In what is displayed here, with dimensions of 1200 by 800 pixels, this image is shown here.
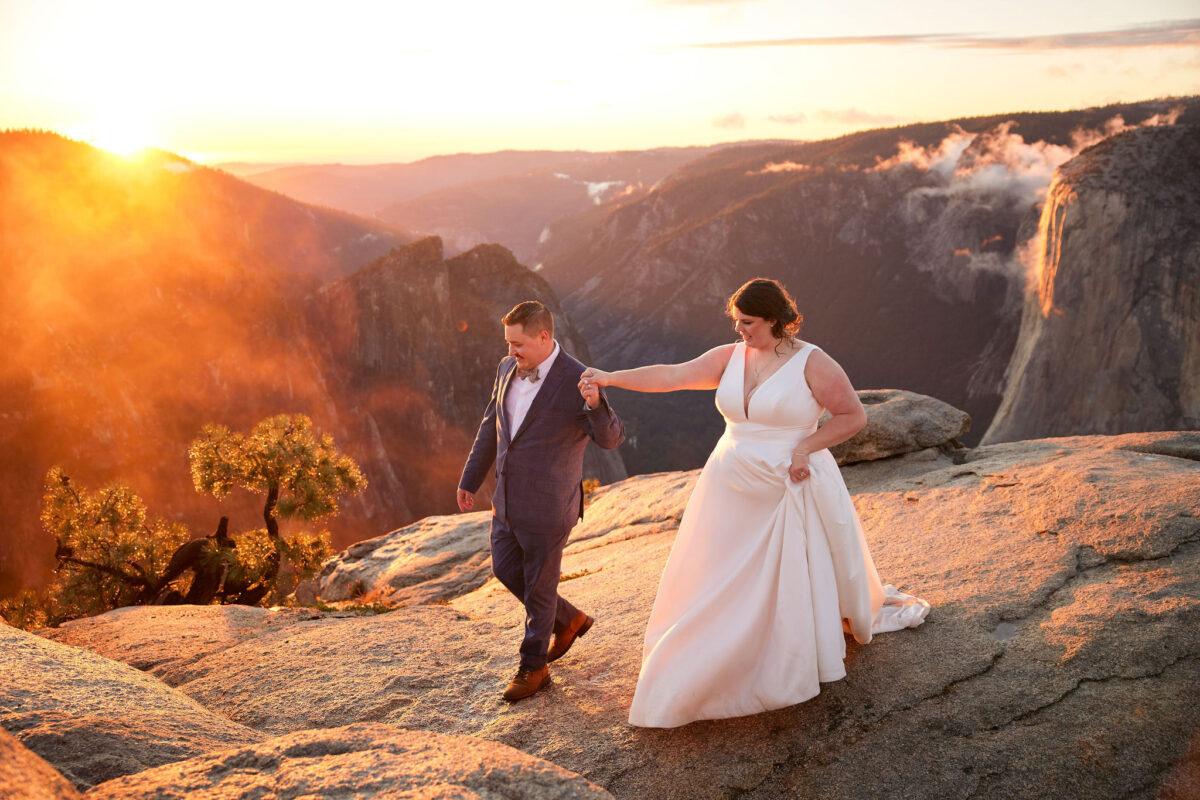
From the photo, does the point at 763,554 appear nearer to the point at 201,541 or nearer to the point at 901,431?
the point at 901,431

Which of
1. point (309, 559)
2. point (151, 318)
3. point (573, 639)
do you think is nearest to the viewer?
point (573, 639)

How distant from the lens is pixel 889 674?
5.12m

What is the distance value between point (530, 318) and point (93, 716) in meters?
3.49

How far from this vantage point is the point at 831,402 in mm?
4977

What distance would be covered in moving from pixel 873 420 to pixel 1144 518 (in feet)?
17.5

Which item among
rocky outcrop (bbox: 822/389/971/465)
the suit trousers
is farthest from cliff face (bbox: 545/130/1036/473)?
the suit trousers

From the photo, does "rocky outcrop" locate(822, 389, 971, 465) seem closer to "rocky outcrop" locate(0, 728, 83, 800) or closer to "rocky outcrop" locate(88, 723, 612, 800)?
"rocky outcrop" locate(88, 723, 612, 800)

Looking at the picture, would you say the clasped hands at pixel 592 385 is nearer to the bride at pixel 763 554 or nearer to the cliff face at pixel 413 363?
the bride at pixel 763 554

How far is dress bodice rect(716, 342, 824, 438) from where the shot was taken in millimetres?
4969

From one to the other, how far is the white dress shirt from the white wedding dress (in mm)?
1232

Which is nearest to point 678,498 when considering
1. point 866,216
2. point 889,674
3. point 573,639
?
point 573,639

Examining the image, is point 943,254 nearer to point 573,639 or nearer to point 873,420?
point 873,420

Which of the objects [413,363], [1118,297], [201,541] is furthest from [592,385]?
[1118,297]

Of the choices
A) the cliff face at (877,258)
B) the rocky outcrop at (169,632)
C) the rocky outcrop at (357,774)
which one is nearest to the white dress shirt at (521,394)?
the rocky outcrop at (357,774)
